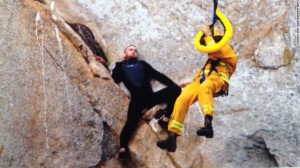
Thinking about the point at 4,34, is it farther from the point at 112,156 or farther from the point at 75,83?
the point at 112,156

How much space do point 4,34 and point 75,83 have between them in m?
0.90

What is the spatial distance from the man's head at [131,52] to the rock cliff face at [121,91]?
0.79ft

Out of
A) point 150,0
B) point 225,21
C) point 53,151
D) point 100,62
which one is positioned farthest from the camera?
point 150,0

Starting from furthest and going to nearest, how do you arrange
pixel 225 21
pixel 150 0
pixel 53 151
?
1. pixel 150 0
2. pixel 53 151
3. pixel 225 21

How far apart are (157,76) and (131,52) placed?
15.4 inches

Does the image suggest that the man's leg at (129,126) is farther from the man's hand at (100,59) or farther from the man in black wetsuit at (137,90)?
the man's hand at (100,59)

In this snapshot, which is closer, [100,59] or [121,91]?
[121,91]

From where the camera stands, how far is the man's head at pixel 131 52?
6164 mm

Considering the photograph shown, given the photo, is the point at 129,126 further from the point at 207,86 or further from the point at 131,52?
the point at 207,86

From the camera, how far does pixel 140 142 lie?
5957mm

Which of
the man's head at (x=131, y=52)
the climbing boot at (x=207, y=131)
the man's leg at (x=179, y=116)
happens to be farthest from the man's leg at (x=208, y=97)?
the man's head at (x=131, y=52)

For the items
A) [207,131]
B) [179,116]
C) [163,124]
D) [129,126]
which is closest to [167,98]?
[163,124]

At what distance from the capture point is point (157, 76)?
6137 millimetres

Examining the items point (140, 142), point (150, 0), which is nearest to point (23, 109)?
point (140, 142)
